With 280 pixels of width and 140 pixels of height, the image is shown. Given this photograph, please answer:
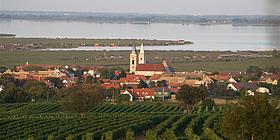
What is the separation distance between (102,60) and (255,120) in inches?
1375

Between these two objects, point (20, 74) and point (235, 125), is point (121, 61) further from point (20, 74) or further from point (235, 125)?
point (235, 125)

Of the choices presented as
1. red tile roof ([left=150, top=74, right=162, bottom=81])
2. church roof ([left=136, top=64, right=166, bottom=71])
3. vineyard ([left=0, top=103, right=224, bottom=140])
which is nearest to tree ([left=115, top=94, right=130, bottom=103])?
vineyard ([left=0, top=103, right=224, bottom=140])

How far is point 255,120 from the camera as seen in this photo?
5234 mm

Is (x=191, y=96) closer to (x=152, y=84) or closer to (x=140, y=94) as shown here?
(x=140, y=94)

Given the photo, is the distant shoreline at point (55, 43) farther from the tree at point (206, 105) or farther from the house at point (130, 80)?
the tree at point (206, 105)

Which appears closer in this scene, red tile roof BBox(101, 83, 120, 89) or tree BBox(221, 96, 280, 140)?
tree BBox(221, 96, 280, 140)

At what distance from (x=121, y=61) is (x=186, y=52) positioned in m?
9.19

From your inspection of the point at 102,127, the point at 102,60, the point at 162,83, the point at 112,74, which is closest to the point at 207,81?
the point at 162,83

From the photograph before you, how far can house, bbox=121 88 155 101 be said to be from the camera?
1973cm

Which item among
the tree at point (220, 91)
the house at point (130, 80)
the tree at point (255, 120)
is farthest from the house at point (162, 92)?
the tree at point (255, 120)

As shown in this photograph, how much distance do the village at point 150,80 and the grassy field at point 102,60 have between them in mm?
4437

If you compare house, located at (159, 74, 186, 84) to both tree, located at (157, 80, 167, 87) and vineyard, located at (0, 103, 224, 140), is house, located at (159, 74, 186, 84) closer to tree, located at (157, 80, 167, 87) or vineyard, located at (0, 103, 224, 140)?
tree, located at (157, 80, 167, 87)

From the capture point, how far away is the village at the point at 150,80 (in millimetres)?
20047

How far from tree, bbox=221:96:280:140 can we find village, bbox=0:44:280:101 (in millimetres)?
10987
